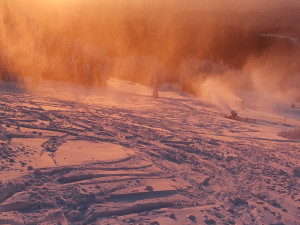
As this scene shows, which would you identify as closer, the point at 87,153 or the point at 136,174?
the point at 136,174

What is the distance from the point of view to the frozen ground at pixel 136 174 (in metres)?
3.28

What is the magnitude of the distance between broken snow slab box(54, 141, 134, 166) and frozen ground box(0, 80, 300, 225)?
2cm

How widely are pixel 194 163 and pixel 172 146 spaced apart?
1.04 m

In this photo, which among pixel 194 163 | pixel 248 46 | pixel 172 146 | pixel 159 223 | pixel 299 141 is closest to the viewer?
pixel 159 223

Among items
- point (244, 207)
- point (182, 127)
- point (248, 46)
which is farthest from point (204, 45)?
point (244, 207)

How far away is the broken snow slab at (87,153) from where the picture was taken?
15.2 ft

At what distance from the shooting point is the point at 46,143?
5406mm

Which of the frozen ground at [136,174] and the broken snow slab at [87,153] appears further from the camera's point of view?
the broken snow slab at [87,153]

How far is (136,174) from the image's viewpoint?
14.3ft

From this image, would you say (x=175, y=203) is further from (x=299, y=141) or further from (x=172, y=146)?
(x=299, y=141)

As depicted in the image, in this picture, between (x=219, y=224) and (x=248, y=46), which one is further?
(x=248, y=46)

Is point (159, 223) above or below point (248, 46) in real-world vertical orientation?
below

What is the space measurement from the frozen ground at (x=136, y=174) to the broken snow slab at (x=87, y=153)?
0.02 meters

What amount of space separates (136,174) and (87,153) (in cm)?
114
